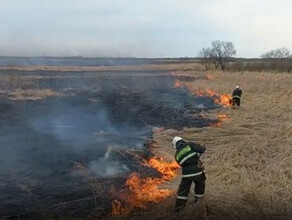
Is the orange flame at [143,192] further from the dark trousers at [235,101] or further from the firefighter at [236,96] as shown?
the dark trousers at [235,101]

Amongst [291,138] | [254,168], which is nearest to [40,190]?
[254,168]

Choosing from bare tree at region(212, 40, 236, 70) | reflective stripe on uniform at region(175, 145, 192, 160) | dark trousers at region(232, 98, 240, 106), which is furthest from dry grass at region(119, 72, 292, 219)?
bare tree at region(212, 40, 236, 70)

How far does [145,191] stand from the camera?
415 inches

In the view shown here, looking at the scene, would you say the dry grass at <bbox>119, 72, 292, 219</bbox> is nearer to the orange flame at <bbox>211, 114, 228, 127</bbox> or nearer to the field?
the field

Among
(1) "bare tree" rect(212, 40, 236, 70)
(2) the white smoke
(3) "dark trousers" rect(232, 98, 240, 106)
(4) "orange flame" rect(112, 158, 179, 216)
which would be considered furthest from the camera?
(1) "bare tree" rect(212, 40, 236, 70)

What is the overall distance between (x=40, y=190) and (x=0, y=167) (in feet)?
8.27

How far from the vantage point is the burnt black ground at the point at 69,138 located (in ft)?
34.0

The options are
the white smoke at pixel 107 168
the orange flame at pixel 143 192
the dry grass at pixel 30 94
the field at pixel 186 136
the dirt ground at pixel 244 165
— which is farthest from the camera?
the dry grass at pixel 30 94

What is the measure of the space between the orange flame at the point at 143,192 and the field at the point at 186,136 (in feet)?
1.02

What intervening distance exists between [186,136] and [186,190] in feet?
28.4

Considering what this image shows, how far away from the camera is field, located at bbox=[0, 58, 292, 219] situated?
900 centimetres

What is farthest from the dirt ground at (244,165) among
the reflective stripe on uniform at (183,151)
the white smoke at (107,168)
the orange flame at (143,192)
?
the white smoke at (107,168)

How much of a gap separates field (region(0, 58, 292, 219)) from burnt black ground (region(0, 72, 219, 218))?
51 millimetres

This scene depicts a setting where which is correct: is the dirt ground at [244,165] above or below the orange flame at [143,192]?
above
